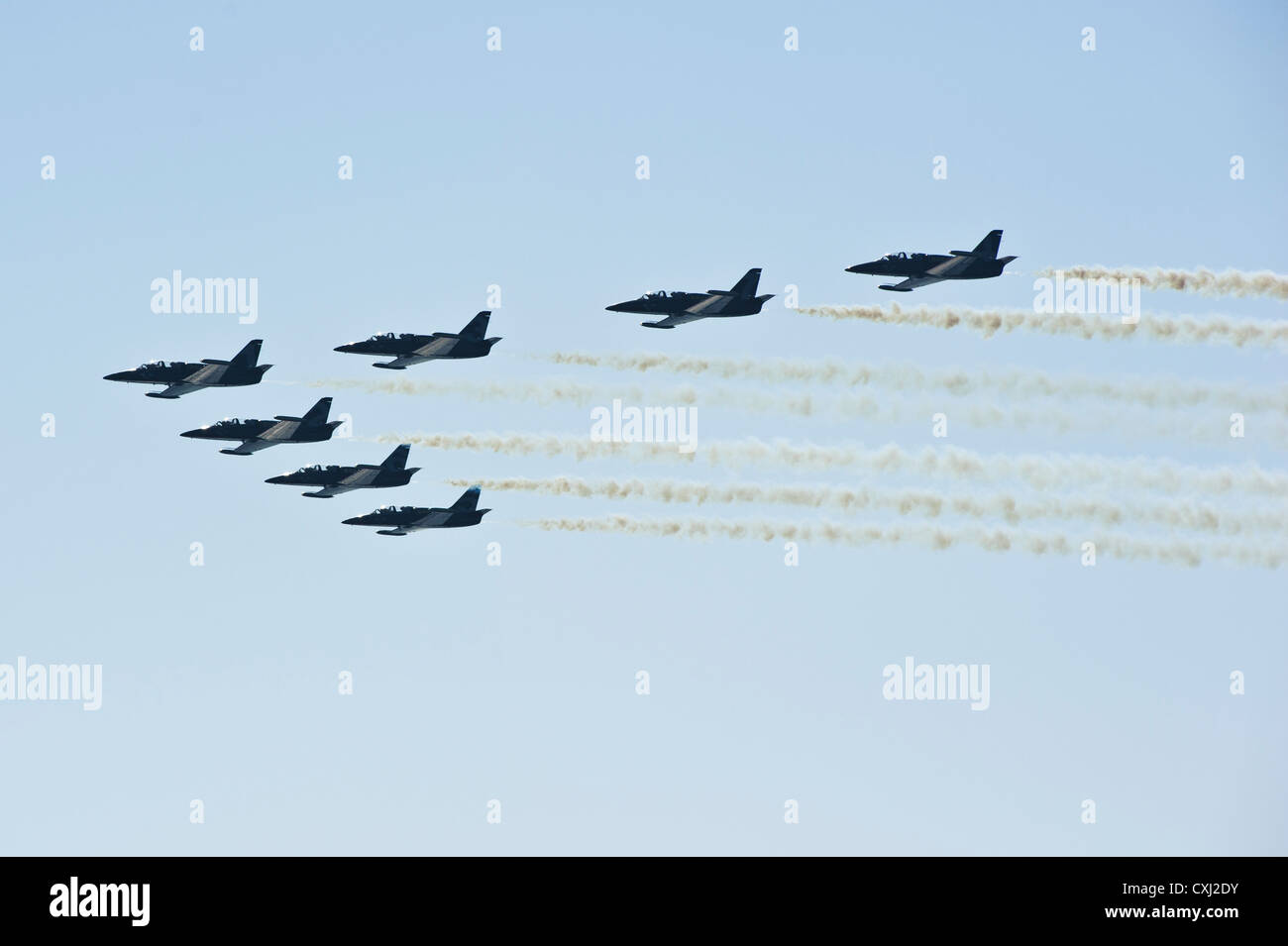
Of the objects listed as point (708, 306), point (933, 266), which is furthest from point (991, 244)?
point (708, 306)

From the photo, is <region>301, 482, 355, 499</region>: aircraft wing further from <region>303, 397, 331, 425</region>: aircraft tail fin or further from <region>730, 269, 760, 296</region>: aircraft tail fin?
<region>730, 269, 760, 296</region>: aircraft tail fin

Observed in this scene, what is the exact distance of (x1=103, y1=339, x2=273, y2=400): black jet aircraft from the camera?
160 m

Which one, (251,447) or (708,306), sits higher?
(708,306)

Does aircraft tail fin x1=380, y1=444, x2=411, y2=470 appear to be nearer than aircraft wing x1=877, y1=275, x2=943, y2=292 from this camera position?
No

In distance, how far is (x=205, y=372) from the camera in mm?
159750

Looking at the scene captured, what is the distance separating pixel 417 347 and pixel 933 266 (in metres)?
26.2

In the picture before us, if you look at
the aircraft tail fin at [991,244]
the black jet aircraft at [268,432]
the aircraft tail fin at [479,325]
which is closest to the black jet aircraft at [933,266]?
the aircraft tail fin at [991,244]

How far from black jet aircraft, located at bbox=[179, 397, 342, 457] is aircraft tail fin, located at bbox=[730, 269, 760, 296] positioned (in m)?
21.9

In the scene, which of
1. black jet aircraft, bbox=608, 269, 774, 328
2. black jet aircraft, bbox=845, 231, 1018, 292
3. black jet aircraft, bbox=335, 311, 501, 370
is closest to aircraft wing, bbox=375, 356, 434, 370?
black jet aircraft, bbox=335, 311, 501, 370

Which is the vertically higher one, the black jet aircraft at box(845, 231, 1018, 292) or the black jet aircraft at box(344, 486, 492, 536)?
the black jet aircraft at box(845, 231, 1018, 292)

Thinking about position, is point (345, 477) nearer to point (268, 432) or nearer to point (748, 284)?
point (268, 432)
